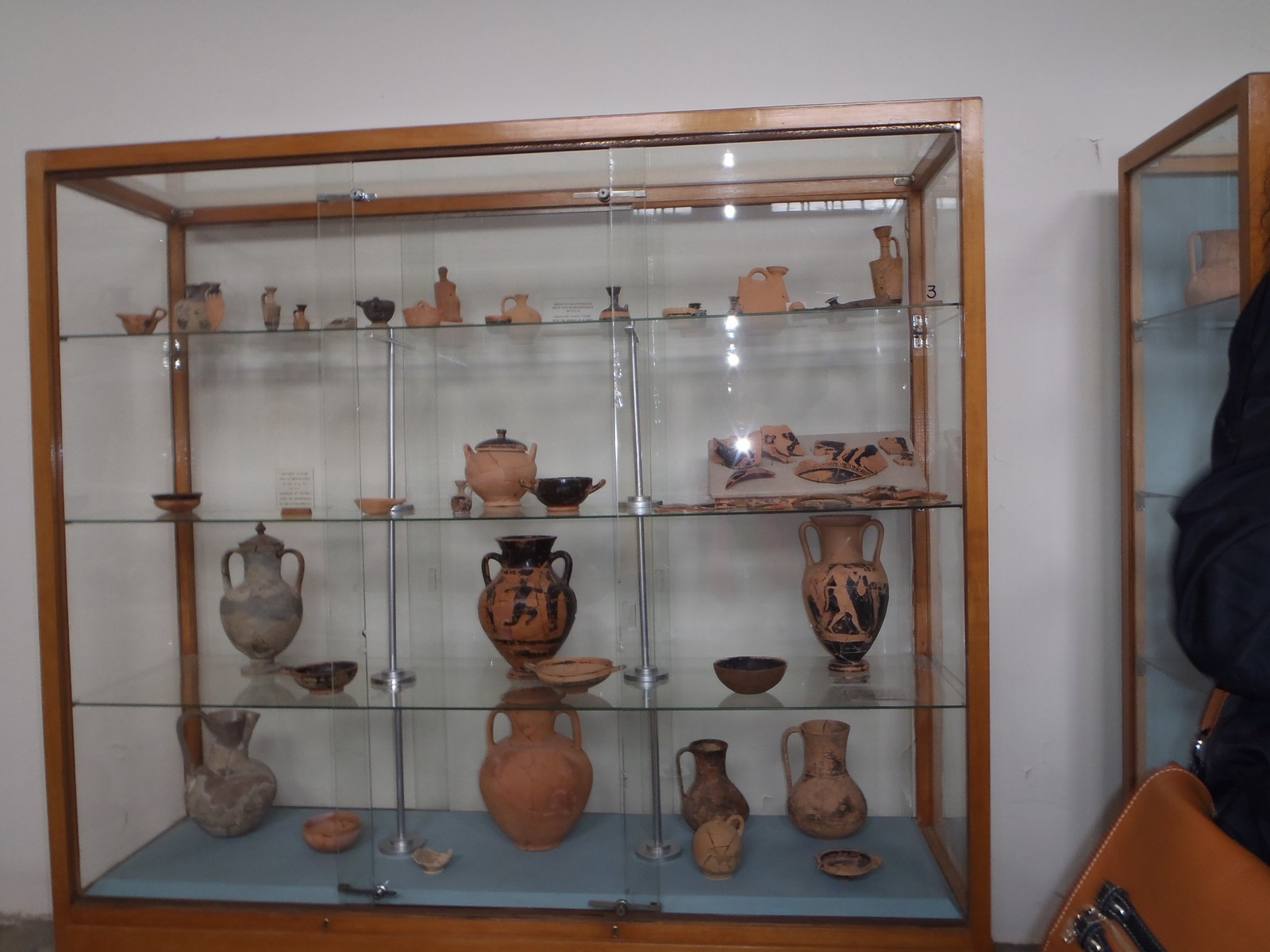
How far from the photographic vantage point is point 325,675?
6.61 feet

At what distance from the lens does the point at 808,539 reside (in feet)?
6.56

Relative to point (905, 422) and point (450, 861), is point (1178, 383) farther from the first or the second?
point (450, 861)

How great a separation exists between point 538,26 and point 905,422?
1.23m

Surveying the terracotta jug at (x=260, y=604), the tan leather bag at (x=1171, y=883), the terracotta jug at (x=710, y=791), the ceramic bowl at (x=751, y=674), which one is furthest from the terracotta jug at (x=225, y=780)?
the tan leather bag at (x=1171, y=883)

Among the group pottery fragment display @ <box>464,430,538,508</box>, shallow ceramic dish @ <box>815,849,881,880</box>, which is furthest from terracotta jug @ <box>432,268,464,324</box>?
shallow ceramic dish @ <box>815,849,881,880</box>

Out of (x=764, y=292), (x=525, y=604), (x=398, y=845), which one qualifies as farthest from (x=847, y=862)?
(x=764, y=292)

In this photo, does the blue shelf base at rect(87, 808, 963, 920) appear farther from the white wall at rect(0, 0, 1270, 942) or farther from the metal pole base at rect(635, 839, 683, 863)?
the white wall at rect(0, 0, 1270, 942)

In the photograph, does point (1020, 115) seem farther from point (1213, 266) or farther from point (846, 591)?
point (846, 591)

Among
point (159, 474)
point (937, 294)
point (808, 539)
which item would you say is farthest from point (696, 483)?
point (159, 474)

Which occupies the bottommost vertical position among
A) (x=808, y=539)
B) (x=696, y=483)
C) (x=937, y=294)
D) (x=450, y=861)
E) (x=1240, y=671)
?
(x=450, y=861)

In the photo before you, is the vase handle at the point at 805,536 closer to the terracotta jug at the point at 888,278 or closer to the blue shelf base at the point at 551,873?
the terracotta jug at the point at 888,278

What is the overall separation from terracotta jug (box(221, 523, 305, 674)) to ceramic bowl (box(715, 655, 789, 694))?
0.95 meters

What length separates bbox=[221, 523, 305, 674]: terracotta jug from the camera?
205 cm

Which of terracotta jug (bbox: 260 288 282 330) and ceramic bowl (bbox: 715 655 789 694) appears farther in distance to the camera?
terracotta jug (bbox: 260 288 282 330)
